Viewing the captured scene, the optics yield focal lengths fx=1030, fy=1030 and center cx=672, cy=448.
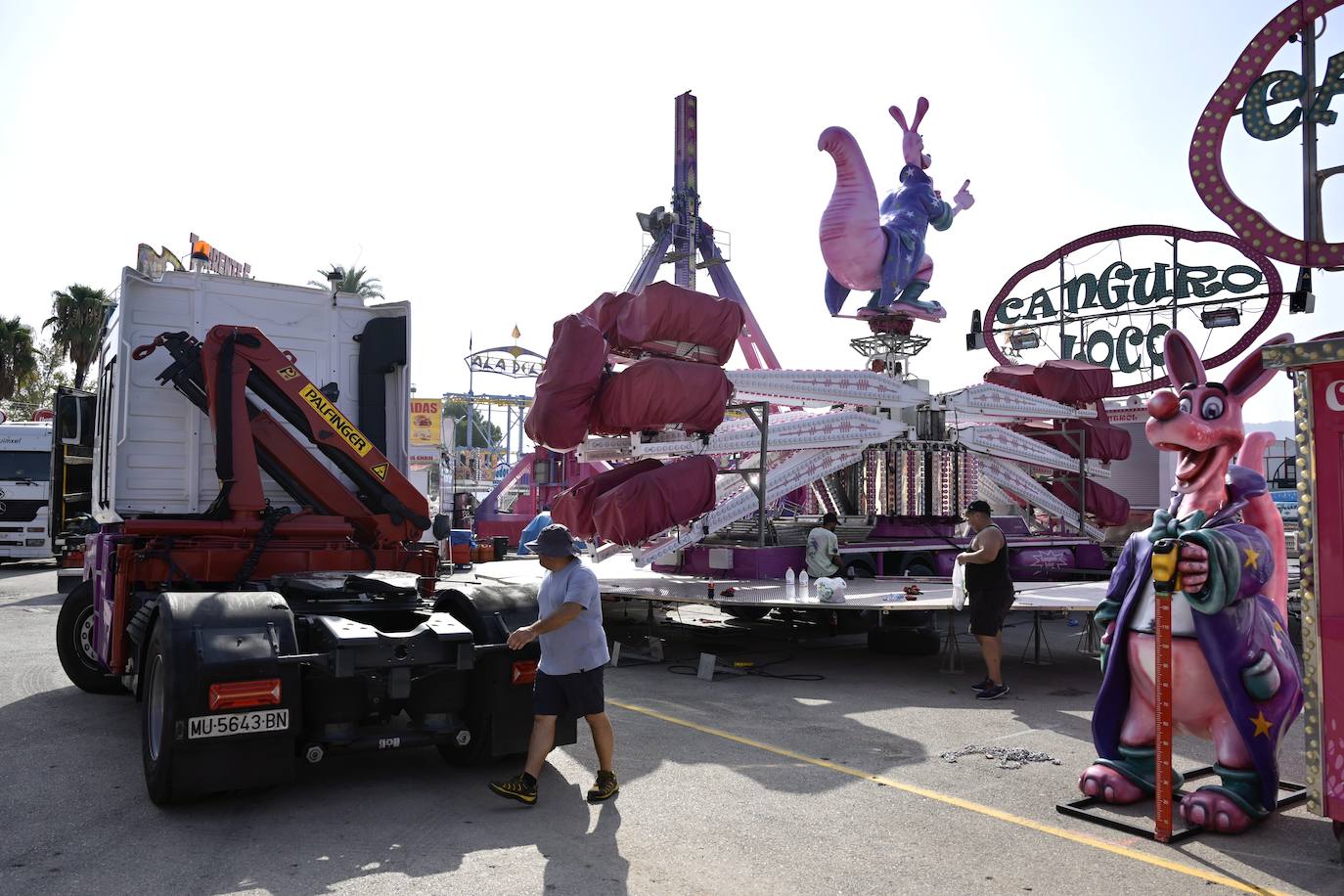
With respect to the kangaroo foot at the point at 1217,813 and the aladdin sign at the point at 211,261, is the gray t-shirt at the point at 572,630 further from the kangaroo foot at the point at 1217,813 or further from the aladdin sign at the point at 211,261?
the aladdin sign at the point at 211,261

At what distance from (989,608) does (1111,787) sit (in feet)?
11.0

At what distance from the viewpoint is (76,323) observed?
139ft

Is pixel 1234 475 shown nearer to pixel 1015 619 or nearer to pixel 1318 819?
pixel 1318 819

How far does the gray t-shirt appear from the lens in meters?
5.84

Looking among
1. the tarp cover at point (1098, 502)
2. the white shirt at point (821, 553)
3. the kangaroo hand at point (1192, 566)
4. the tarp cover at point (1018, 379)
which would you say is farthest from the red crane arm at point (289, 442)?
the tarp cover at point (1098, 502)

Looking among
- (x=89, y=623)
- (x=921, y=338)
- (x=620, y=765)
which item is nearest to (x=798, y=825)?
(x=620, y=765)

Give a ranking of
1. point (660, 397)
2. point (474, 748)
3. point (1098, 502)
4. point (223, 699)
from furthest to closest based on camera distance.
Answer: point (1098, 502), point (660, 397), point (474, 748), point (223, 699)

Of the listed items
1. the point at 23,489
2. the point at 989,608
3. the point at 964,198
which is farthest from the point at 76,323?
the point at 989,608

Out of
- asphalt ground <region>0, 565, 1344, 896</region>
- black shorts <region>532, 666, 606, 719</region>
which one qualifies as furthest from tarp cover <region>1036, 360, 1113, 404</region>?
black shorts <region>532, 666, 606, 719</region>

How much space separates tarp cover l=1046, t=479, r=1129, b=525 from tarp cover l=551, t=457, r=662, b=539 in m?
8.98

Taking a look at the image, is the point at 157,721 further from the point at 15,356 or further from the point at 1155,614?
the point at 15,356

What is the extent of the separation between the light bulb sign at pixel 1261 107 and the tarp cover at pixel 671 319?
5.44 metres

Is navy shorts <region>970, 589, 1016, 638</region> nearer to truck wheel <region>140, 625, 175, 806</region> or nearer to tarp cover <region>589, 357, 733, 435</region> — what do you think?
tarp cover <region>589, 357, 733, 435</region>

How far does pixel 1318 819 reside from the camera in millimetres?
5699
